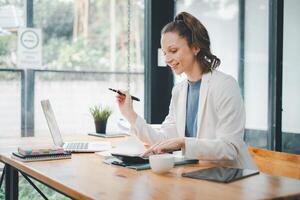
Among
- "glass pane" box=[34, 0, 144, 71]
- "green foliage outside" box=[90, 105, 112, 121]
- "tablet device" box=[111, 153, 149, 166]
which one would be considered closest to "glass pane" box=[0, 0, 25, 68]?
"glass pane" box=[34, 0, 144, 71]

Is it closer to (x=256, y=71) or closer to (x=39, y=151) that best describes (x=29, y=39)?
(x=39, y=151)

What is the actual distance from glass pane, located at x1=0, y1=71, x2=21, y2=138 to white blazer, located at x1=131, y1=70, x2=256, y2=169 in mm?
1160

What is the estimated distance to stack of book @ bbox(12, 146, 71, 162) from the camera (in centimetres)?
174

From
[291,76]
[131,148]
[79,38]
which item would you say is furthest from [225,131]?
[79,38]

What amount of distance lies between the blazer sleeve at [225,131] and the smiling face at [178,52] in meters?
0.22

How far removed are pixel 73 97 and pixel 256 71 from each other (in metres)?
1.25

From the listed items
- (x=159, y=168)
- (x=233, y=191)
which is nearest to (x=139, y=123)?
(x=159, y=168)

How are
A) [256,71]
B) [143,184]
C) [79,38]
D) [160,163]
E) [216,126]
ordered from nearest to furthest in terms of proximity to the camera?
1. [143,184]
2. [160,163]
3. [216,126]
4. [256,71]
5. [79,38]

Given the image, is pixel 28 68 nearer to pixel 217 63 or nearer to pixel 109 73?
pixel 109 73

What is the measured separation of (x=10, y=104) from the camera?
2854mm

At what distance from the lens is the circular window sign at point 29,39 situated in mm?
2863

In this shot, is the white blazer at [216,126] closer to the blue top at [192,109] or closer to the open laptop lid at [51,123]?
the blue top at [192,109]

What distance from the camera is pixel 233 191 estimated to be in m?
1.19

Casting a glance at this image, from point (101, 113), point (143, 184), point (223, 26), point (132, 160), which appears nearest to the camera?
point (143, 184)
